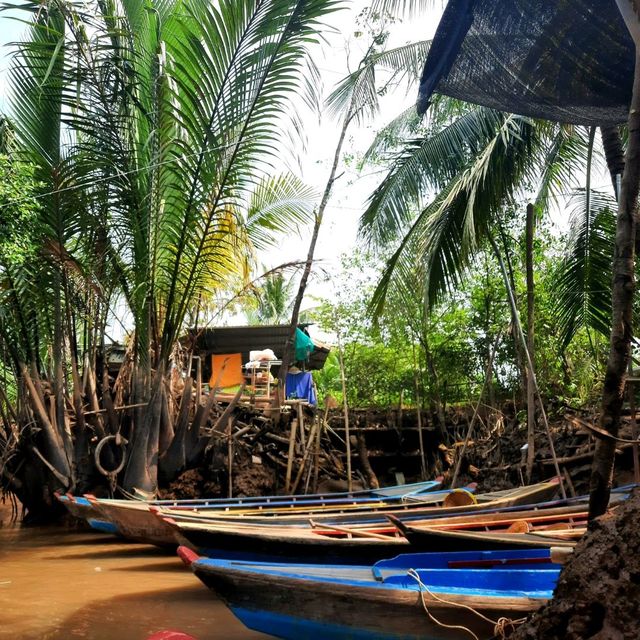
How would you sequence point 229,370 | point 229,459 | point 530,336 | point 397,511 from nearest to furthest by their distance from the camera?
point 397,511
point 530,336
point 229,459
point 229,370

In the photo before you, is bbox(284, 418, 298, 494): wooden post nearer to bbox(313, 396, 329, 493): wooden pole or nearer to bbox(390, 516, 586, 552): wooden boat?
bbox(313, 396, 329, 493): wooden pole

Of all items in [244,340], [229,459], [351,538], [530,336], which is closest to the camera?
[351,538]

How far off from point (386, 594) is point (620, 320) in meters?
2.01

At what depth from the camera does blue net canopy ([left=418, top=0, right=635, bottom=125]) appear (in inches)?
177

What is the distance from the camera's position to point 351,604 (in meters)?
4.27

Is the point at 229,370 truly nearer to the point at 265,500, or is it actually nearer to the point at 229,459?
the point at 229,459

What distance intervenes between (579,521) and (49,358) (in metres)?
9.22

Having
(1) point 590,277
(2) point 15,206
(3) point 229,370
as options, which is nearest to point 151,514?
(2) point 15,206

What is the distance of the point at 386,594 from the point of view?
4141 mm

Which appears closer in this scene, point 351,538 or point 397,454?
point 351,538

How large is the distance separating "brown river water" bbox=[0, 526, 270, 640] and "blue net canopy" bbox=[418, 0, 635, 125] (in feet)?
13.7

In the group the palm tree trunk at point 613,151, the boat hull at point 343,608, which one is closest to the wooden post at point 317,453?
the palm tree trunk at point 613,151

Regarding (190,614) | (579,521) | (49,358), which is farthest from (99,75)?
(579,521)

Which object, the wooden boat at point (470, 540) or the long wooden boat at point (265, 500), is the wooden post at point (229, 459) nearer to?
the long wooden boat at point (265, 500)
